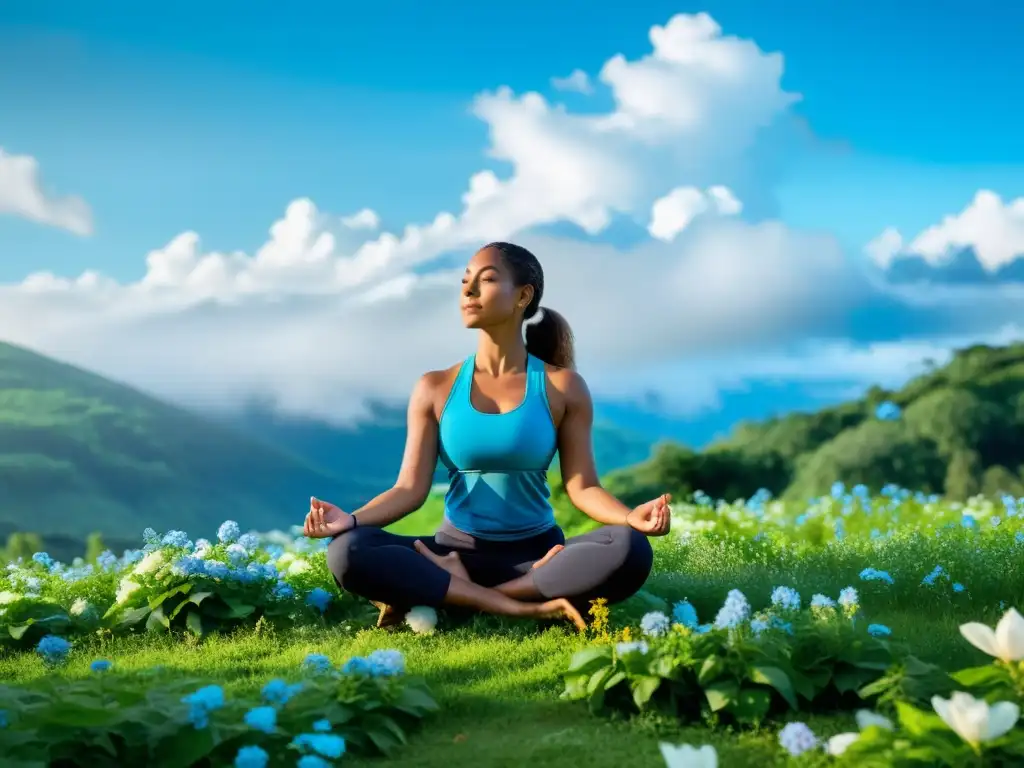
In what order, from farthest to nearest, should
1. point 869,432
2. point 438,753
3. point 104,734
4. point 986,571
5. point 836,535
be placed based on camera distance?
point 869,432
point 836,535
point 986,571
point 438,753
point 104,734

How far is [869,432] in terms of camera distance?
639 inches

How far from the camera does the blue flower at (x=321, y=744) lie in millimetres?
3766

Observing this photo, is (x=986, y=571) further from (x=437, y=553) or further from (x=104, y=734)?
(x=104, y=734)

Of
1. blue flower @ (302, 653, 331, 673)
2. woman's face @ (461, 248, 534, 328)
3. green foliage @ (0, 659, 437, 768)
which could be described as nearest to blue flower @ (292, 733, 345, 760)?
green foliage @ (0, 659, 437, 768)

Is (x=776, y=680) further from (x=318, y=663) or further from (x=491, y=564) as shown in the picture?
(x=491, y=564)

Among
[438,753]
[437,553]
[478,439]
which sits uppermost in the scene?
[478,439]

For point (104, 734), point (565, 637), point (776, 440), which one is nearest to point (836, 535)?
point (565, 637)

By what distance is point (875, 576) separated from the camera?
Result: 6.76 metres

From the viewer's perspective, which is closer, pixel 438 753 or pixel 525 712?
pixel 438 753

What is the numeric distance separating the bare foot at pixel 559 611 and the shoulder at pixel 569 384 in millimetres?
1063

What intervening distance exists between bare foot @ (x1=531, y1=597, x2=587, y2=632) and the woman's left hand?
526 mm

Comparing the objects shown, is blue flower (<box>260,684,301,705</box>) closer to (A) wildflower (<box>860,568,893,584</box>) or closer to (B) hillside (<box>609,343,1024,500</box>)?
(A) wildflower (<box>860,568,893,584</box>)

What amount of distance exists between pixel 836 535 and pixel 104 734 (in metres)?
6.61

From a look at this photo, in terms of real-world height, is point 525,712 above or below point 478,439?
below
